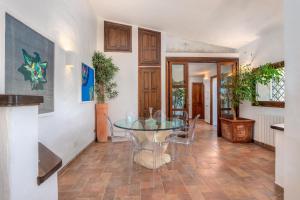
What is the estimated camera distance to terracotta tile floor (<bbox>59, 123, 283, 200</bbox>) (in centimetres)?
254

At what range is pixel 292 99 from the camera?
1919 millimetres

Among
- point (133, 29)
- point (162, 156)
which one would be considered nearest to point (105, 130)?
point (162, 156)

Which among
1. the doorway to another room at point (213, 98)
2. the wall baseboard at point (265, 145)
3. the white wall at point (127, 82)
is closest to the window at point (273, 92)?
the wall baseboard at point (265, 145)

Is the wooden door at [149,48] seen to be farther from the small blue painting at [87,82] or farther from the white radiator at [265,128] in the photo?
the white radiator at [265,128]

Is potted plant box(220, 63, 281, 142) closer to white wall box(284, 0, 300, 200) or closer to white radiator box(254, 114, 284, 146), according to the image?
white radiator box(254, 114, 284, 146)

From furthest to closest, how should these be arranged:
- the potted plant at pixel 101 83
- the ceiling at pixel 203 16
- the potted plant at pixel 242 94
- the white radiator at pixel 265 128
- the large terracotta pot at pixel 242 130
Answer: the potted plant at pixel 101 83 < the large terracotta pot at pixel 242 130 < the potted plant at pixel 242 94 < the white radiator at pixel 265 128 < the ceiling at pixel 203 16

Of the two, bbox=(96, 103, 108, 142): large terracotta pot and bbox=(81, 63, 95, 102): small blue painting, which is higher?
bbox=(81, 63, 95, 102): small blue painting

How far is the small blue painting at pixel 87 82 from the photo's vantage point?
4.50 m

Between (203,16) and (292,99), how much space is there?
333 cm

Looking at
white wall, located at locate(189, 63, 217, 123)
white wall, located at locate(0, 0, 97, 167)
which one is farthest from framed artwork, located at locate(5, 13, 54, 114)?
white wall, located at locate(189, 63, 217, 123)

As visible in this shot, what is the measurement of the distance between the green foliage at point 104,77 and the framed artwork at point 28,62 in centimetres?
277

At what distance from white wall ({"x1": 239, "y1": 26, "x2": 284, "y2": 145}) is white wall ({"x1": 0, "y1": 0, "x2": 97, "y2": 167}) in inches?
164

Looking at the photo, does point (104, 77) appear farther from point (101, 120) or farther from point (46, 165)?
point (46, 165)

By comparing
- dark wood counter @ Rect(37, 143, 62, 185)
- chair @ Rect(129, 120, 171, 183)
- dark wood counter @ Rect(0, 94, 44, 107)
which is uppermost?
dark wood counter @ Rect(0, 94, 44, 107)
